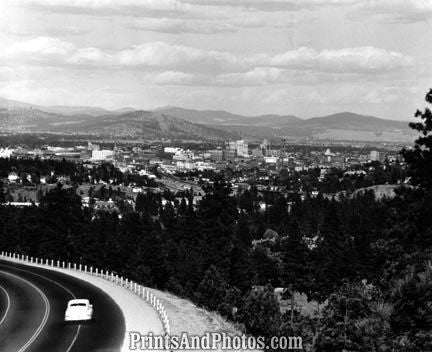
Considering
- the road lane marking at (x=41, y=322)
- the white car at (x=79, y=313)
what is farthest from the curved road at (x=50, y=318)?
the white car at (x=79, y=313)

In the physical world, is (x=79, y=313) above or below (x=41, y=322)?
above

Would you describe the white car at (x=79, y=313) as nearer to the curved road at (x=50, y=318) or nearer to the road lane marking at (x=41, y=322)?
the curved road at (x=50, y=318)

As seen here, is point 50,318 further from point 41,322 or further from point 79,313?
point 79,313

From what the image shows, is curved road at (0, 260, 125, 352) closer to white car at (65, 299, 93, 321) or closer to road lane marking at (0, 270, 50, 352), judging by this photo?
road lane marking at (0, 270, 50, 352)

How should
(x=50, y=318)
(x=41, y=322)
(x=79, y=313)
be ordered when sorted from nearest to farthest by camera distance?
(x=41, y=322) → (x=79, y=313) → (x=50, y=318)

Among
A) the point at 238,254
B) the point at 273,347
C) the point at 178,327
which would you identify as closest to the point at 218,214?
the point at 238,254

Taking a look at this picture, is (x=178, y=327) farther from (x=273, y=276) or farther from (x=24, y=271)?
(x=273, y=276)

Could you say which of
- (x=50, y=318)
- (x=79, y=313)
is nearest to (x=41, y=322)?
(x=50, y=318)

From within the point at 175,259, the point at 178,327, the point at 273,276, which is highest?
the point at 178,327
